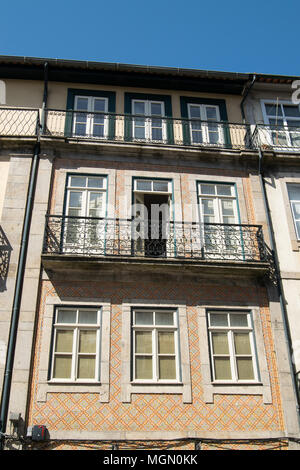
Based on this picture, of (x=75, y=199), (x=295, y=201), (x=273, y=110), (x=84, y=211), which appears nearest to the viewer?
(x=84, y=211)

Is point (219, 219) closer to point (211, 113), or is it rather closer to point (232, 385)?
point (211, 113)

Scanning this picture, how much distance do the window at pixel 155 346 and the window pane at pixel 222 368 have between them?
80 centimetres

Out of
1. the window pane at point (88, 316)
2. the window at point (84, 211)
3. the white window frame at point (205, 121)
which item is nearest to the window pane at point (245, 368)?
the window pane at point (88, 316)

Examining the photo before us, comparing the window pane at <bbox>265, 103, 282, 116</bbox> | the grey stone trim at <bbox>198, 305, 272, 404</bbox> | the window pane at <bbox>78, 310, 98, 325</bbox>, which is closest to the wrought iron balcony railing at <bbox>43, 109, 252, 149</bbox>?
the window pane at <bbox>265, 103, 282, 116</bbox>

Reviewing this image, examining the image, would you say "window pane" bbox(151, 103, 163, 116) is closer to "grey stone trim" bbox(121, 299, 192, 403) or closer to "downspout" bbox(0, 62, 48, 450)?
"downspout" bbox(0, 62, 48, 450)

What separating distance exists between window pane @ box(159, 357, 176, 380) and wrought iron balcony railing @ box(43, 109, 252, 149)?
5.81 metres

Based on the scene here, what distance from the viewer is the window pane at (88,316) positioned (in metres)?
9.12

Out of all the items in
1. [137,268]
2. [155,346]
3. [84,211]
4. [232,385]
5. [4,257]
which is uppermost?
[84,211]

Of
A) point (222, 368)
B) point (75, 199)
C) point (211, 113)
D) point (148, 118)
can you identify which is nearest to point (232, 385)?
point (222, 368)

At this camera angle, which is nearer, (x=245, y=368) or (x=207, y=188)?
(x=245, y=368)

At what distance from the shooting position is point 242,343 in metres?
9.21

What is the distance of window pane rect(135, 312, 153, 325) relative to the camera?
923 centimetres

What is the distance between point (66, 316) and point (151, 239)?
2715 millimetres

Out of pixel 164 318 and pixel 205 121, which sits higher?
pixel 205 121
